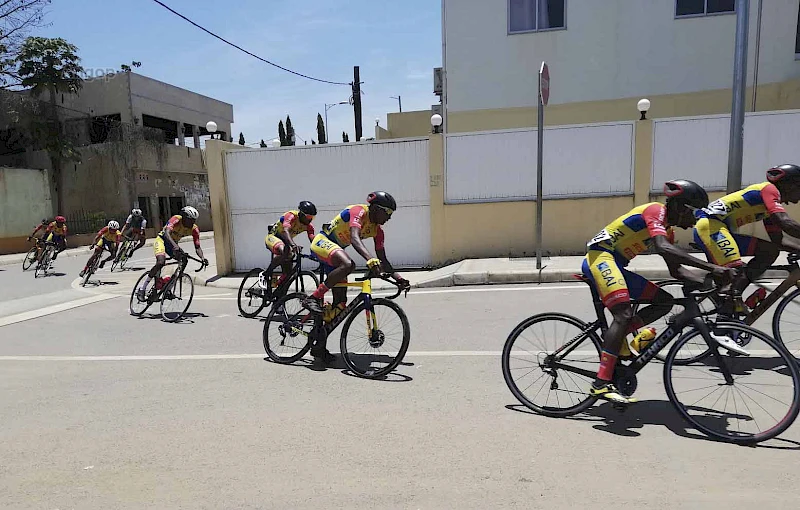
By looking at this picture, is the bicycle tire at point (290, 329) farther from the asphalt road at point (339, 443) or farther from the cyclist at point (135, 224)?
the cyclist at point (135, 224)

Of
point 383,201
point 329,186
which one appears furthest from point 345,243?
point 329,186

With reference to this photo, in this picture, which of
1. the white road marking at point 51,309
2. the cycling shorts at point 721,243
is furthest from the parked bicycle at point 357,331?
the white road marking at point 51,309

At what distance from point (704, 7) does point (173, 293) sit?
15.6 metres

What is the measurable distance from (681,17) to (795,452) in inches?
581

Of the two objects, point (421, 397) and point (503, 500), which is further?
point (421, 397)

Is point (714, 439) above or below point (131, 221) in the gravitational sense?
below

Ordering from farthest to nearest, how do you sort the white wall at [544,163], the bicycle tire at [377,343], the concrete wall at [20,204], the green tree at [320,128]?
the green tree at [320,128] → the concrete wall at [20,204] → the white wall at [544,163] → the bicycle tire at [377,343]

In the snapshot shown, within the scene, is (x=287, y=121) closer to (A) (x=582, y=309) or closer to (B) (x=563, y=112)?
(B) (x=563, y=112)

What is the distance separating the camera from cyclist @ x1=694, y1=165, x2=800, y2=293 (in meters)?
4.39

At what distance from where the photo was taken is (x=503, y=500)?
106 inches

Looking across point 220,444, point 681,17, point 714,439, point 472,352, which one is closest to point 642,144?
point 681,17

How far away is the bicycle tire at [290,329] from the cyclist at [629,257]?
2.83 metres

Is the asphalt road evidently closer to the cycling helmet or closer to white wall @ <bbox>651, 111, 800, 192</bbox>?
the cycling helmet

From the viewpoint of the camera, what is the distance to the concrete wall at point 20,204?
21.6 metres
